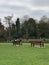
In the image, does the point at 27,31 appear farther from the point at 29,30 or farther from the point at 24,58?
the point at 24,58

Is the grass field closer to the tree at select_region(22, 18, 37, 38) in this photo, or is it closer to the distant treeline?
the distant treeline

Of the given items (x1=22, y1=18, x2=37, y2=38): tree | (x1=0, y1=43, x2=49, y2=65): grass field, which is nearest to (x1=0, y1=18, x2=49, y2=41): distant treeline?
(x1=22, y1=18, x2=37, y2=38): tree

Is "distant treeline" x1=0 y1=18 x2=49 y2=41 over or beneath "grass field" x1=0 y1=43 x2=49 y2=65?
beneath

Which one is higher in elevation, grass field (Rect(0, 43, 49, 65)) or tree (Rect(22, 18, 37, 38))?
grass field (Rect(0, 43, 49, 65))

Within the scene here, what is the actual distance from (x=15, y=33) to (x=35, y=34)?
6772 mm

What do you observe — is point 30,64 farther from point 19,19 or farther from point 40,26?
point 19,19

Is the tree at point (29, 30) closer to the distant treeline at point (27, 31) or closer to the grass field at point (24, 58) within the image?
the distant treeline at point (27, 31)

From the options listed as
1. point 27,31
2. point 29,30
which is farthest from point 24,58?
point 29,30

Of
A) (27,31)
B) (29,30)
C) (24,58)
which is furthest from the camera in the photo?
(29,30)

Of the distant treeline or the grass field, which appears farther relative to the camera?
the distant treeline

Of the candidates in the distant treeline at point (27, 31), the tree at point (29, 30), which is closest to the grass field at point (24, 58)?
the distant treeline at point (27, 31)

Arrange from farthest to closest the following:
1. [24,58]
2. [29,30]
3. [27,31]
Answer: [29,30] < [27,31] < [24,58]

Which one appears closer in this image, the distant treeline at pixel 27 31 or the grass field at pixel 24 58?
the grass field at pixel 24 58

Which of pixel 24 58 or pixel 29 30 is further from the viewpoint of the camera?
pixel 29 30
